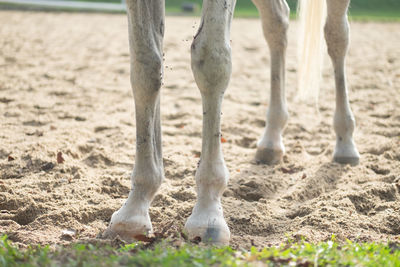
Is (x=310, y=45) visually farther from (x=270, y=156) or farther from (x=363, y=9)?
(x=363, y=9)

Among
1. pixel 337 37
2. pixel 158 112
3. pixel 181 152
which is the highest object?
pixel 337 37

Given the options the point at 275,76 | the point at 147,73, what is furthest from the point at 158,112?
the point at 275,76

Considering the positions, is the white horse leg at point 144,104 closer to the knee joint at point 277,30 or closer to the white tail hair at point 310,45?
the knee joint at point 277,30

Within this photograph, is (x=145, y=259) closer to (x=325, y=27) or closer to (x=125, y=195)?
(x=125, y=195)

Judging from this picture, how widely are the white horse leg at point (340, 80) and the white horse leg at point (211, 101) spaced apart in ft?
5.93

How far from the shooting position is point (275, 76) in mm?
4477

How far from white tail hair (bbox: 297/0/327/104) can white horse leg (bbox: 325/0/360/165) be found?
4.1 inches

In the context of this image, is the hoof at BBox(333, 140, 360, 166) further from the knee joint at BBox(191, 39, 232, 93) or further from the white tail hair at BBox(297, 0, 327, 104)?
the knee joint at BBox(191, 39, 232, 93)

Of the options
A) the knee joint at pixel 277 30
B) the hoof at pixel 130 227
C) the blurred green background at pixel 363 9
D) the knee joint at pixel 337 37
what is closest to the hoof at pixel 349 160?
Answer: the knee joint at pixel 337 37

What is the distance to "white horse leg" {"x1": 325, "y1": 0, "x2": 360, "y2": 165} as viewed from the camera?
4406mm

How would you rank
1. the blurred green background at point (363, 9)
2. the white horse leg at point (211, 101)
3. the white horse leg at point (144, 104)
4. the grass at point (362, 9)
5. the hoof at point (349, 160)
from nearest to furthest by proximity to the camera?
the white horse leg at point (211, 101) < the white horse leg at point (144, 104) < the hoof at point (349, 160) < the grass at point (362, 9) < the blurred green background at point (363, 9)

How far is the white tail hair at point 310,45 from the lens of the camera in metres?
4.56

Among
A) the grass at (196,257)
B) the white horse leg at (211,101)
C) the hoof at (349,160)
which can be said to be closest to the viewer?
the grass at (196,257)

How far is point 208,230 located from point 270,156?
177cm
